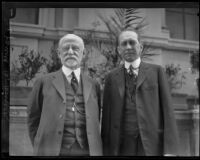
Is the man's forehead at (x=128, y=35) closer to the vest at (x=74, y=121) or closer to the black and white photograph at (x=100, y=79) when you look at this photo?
the black and white photograph at (x=100, y=79)

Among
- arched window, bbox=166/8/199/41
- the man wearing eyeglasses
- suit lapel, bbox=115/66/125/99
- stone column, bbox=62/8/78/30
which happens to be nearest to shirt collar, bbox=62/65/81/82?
the man wearing eyeglasses

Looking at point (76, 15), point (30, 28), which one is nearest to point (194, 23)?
point (76, 15)

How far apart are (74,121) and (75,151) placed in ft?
0.81

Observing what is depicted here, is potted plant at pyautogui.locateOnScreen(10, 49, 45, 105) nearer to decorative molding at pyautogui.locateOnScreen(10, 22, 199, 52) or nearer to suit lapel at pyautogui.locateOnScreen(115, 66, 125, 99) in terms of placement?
decorative molding at pyautogui.locateOnScreen(10, 22, 199, 52)

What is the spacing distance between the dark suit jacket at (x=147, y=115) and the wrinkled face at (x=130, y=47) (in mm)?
176

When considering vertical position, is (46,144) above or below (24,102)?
below

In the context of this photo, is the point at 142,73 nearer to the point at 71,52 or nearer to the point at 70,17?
the point at 71,52

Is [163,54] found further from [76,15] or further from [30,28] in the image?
[30,28]

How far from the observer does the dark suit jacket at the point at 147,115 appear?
2.26 meters

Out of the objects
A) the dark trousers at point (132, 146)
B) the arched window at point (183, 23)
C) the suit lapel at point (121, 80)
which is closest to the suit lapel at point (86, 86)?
the suit lapel at point (121, 80)

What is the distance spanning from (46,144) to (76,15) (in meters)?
1.22

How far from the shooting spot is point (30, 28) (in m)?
2.64

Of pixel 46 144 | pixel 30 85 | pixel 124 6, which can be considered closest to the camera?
pixel 46 144

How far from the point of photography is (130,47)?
94.3 inches
